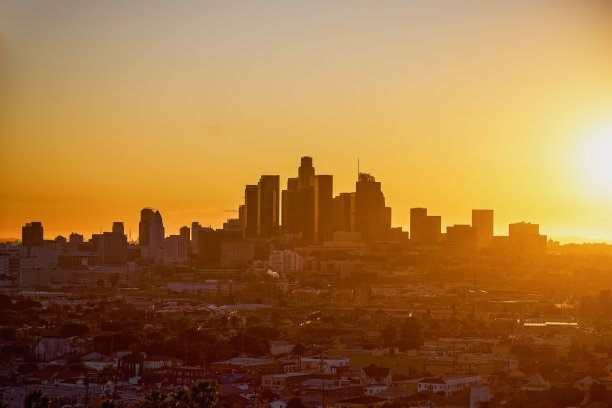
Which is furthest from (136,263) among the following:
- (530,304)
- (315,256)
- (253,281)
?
(530,304)

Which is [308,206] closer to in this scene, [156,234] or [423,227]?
[423,227]

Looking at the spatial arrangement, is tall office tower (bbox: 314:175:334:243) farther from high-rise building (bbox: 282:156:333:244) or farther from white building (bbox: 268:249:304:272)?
white building (bbox: 268:249:304:272)

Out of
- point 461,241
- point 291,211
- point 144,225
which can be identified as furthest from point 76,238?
point 461,241

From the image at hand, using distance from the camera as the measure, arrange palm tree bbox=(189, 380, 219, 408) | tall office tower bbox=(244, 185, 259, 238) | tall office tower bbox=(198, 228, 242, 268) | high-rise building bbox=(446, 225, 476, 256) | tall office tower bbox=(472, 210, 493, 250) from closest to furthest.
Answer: palm tree bbox=(189, 380, 219, 408)
high-rise building bbox=(446, 225, 476, 256)
tall office tower bbox=(198, 228, 242, 268)
tall office tower bbox=(472, 210, 493, 250)
tall office tower bbox=(244, 185, 259, 238)

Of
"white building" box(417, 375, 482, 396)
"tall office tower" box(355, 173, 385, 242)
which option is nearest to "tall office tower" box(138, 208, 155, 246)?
"tall office tower" box(355, 173, 385, 242)

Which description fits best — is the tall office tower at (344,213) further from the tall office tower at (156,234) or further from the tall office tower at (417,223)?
the tall office tower at (156,234)

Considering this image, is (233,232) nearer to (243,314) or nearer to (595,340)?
(243,314)
